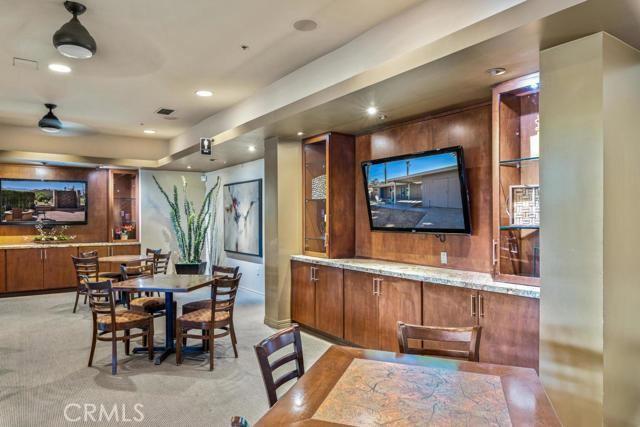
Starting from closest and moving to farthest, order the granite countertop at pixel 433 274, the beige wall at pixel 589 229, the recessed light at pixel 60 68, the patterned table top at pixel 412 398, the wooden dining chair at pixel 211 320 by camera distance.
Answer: the patterned table top at pixel 412 398 < the beige wall at pixel 589 229 < the granite countertop at pixel 433 274 < the wooden dining chair at pixel 211 320 < the recessed light at pixel 60 68

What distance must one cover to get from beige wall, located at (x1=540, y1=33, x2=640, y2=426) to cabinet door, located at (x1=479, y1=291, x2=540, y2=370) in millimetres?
333

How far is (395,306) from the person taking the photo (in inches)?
148

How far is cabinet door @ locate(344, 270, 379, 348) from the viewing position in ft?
13.2

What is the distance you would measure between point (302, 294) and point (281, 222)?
0.96 metres

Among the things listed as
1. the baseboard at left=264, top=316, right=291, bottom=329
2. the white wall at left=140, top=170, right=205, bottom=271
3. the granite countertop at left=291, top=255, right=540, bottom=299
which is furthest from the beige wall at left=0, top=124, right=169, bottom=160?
the granite countertop at left=291, top=255, right=540, bottom=299

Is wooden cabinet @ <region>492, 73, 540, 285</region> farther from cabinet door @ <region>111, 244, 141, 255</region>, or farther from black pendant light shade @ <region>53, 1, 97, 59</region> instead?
cabinet door @ <region>111, 244, 141, 255</region>

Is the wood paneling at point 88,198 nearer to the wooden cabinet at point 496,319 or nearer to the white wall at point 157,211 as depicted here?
the white wall at point 157,211

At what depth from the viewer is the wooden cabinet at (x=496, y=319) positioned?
9.13ft

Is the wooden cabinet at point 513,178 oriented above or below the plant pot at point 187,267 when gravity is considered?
above

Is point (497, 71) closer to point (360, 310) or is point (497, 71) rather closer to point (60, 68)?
point (360, 310)

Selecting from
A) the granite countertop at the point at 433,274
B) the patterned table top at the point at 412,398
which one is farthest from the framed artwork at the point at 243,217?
the patterned table top at the point at 412,398

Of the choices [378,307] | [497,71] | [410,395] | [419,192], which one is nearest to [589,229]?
[497,71]

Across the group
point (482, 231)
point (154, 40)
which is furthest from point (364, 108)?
point (154, 40)

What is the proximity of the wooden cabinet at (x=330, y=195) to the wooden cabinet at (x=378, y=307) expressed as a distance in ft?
2.16
